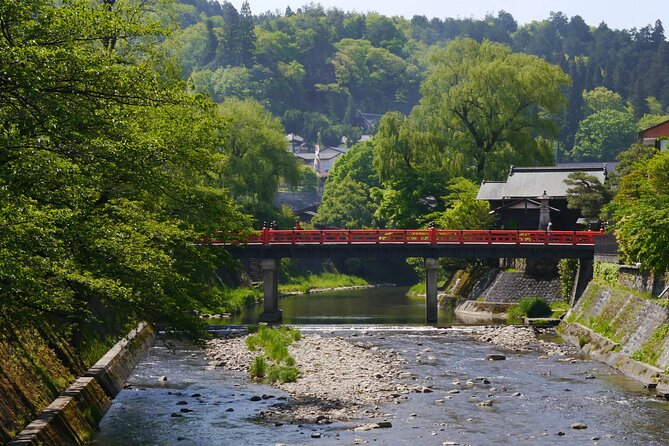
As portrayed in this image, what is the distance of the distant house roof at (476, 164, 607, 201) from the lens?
7389 cm

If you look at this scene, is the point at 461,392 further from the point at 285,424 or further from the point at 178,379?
the point at 178,379

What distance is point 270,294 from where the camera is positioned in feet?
207

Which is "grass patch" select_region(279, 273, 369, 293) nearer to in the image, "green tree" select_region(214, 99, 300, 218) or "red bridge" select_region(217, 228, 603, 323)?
"green tree" select_region(214, 99, 300, 218)

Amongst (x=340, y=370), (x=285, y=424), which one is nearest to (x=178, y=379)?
(x=340, y=370)

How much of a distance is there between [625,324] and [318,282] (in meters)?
59.2

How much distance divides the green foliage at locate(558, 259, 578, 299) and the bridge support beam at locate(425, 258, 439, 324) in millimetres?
8058

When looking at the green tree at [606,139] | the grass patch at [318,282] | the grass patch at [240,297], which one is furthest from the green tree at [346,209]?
the green tree at [606,139]

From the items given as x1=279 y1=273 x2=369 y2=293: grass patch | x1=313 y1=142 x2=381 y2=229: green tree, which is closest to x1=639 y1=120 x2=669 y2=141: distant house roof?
x1=279 y1=273 x2=369 y2=293: grass patch

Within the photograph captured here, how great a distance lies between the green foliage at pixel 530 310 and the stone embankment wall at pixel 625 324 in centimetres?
644

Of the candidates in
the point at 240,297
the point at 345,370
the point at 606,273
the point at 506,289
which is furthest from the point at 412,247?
the point at 345,370

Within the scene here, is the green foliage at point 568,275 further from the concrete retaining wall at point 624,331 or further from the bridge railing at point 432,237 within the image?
the concrete retaining wall at point 624,331

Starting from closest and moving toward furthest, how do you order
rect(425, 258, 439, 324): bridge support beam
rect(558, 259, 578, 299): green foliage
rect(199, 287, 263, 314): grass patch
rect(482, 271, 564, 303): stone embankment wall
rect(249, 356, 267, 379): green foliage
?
rect(249, 356, 267, 379): green foliage
rect(425, 258, 439, 324): bridge support beam
rect(558, 259, 578, 299): green foliage
rect(482, 271, 564, 303): stone embankment wall
rect(199, 287, 263, 314): grass patch

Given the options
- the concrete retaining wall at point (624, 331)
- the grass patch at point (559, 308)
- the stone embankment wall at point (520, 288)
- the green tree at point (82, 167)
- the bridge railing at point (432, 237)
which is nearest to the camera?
the green tree at point (82, 167)

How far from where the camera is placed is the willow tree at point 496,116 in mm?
82750
